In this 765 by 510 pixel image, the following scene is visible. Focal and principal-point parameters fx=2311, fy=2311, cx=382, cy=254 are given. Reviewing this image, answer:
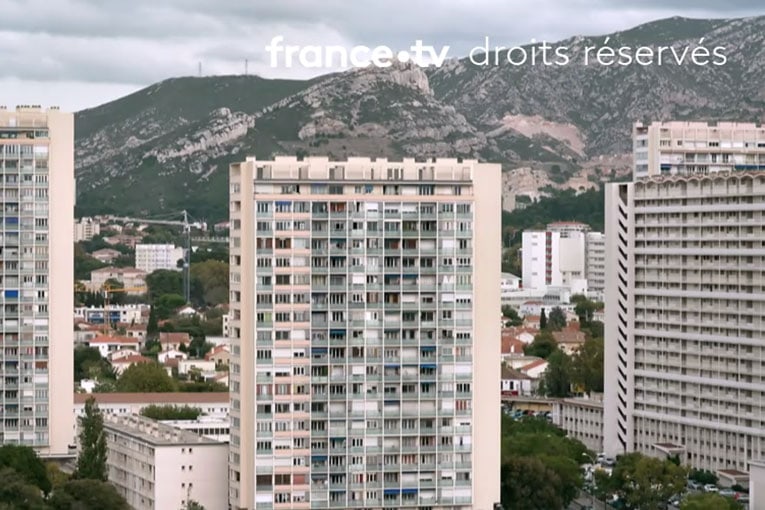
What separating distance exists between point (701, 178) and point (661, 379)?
10161 millimetres

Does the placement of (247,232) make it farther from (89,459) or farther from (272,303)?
(89,459)

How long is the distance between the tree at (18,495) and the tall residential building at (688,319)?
111 feet

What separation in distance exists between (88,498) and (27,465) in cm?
724

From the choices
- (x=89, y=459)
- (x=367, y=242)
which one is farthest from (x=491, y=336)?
(x=89, y=459)

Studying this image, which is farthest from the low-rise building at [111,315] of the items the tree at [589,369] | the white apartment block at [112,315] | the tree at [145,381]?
the tree at [589,369]

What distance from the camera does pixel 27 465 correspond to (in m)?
87.2

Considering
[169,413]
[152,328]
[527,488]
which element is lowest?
[527,488]

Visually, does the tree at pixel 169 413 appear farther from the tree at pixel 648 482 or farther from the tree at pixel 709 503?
the tree at pixel 709 503

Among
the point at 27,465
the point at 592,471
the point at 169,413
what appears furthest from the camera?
the point at 169,413

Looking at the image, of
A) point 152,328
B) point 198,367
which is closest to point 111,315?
point 152,328

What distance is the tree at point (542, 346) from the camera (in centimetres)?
15962

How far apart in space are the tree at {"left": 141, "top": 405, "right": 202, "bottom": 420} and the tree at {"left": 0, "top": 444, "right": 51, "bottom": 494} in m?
20.6

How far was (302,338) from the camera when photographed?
78875mm

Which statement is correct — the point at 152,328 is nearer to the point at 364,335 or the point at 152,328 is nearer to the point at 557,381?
the point at 557,381
